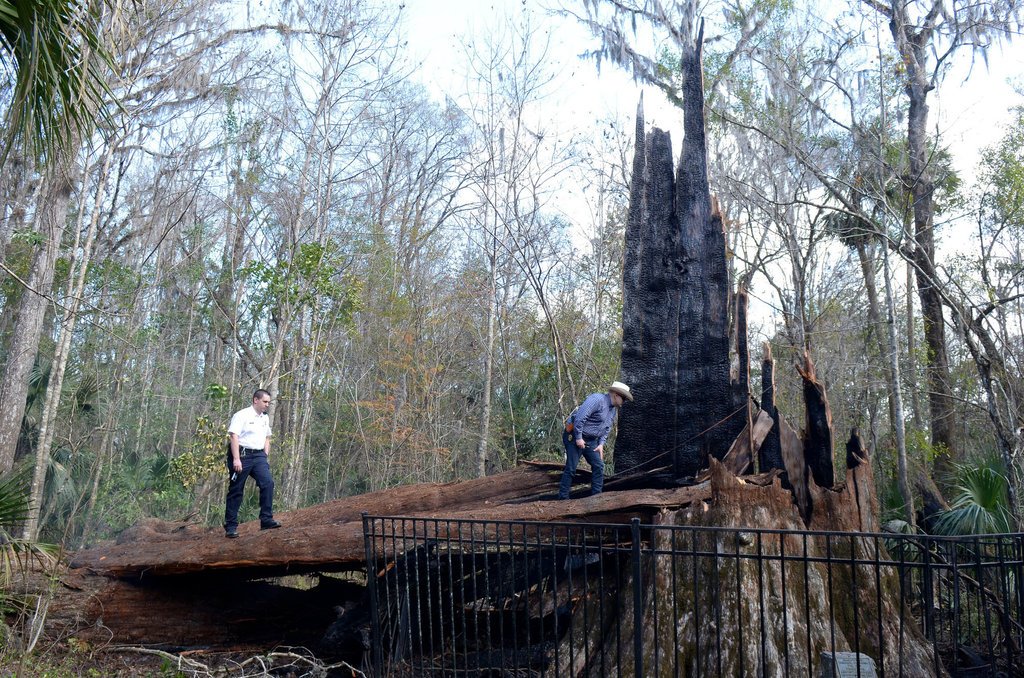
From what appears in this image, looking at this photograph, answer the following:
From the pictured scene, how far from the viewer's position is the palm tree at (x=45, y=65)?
575cm

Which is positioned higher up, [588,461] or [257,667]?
[588,461]

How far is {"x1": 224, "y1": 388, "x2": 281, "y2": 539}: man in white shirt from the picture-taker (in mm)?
9078

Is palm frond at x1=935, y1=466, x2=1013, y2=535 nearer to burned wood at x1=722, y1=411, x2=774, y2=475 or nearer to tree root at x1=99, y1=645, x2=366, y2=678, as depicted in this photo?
burned wood at x1=722, y1=411, x2=774, y2=475

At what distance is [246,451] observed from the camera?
9.20 metres

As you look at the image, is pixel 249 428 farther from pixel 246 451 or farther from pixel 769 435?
pixel 769 435

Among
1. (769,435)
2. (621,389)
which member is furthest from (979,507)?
(621,389)

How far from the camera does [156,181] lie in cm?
1992

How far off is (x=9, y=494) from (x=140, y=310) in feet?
46.5

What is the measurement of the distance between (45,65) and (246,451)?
15.1 feet

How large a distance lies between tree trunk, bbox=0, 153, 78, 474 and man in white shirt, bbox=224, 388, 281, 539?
8.77 meters

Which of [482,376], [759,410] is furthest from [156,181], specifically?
[759,410]

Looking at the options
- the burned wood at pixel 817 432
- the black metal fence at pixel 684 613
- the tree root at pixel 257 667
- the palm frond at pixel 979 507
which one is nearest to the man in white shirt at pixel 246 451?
the tree root at pixel 257 667

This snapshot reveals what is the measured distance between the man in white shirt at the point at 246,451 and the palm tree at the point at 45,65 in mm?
3606

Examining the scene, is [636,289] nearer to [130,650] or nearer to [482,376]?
[130,650]
